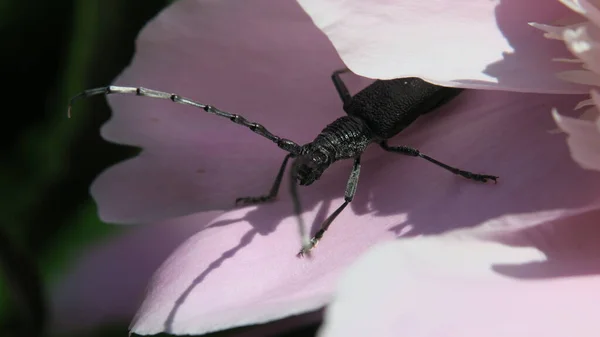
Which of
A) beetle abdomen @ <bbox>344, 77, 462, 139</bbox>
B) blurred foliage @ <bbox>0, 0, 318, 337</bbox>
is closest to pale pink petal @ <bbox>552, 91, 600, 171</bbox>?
beetle abdomen @ <bbox>344, 77, 462, 139</bbox>

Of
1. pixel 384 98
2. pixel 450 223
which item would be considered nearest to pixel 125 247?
pixel 384 98

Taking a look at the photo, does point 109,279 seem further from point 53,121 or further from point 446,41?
point 446,41

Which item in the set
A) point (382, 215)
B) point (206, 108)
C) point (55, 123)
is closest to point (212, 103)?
point (206, 108)

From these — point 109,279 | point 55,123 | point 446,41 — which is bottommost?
point 109,279

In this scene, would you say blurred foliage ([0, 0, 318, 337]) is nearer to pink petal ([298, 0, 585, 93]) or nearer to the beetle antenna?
the beetle antenna

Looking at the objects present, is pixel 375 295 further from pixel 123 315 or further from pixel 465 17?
pixel 123 315

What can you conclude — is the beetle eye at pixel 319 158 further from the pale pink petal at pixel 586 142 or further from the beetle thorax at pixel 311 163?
the pale pink petal at pixel 586 142
